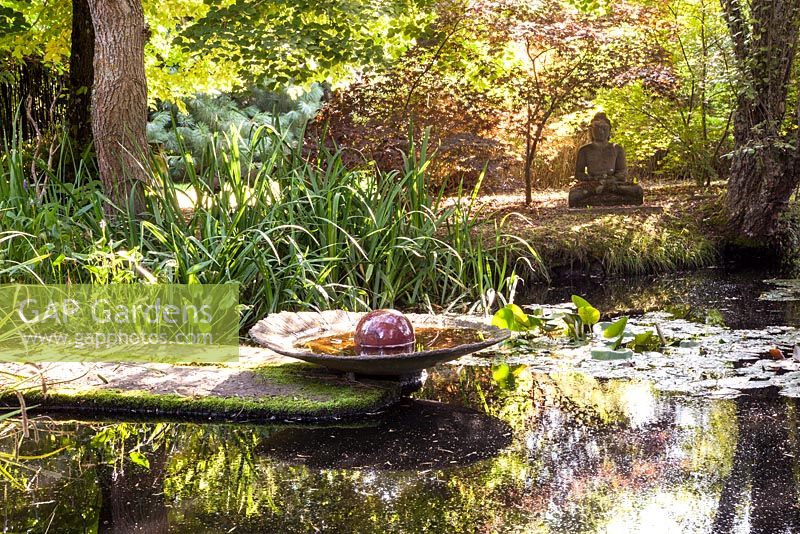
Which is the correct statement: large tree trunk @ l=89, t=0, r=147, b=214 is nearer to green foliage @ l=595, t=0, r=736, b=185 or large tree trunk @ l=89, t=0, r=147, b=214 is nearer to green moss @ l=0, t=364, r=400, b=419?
green moss @ l=0, t=364, r=400, b=419

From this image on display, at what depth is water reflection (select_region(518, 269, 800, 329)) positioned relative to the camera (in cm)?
588

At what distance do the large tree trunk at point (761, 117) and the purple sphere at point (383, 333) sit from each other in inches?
233

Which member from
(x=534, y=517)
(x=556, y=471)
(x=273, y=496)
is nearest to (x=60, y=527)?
(x=273, y=496)

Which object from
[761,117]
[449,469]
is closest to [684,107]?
[761,117]

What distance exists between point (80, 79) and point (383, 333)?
15.5 ft

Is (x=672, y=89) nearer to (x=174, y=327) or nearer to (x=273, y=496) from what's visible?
(x=174, y=327)

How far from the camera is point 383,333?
3.90 m

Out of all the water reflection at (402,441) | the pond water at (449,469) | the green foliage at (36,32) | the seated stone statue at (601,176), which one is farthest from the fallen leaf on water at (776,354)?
the green foliage at (36,32)

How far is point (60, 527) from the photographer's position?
2557 mm

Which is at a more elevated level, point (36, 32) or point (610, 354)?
point (36, 32)

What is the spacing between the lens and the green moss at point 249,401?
3701 millimetres

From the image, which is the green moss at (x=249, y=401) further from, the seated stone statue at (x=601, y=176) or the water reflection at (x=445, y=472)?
the seated stone statue at (x=601, y=176)

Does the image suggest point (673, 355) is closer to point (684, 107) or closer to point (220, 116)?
point (684, 107)

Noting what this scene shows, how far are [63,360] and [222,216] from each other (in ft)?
4.55
